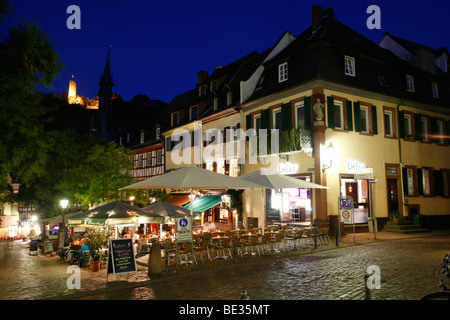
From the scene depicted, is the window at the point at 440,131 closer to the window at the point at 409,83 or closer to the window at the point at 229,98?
the window at the point at 409,83

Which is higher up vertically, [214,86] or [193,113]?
[214,86]

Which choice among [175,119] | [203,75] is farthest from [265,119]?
[203,75]

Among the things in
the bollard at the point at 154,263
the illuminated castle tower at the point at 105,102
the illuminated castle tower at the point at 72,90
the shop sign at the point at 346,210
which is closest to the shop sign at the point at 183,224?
the bollard at the point at 154,263

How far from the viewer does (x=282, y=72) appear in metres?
22.3

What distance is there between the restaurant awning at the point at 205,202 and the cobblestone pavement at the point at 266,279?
10411 mm

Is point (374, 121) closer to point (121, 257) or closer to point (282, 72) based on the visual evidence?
point (282, 72)

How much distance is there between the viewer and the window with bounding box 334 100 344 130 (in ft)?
66.0

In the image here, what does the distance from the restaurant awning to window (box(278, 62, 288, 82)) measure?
8.32m

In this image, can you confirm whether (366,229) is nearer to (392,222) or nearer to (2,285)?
(392,222)

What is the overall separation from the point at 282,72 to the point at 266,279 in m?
15.3

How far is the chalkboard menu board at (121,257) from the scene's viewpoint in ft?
33.3
